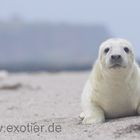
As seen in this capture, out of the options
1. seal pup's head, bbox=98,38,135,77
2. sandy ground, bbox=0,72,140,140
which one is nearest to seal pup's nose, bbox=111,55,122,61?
seal pup's head, bbox=98,38,135,77

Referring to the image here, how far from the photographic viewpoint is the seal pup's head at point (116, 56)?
5820 mm

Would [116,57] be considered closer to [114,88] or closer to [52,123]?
[114,88]

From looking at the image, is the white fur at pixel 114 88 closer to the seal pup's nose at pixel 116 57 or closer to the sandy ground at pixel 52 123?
the seal pup's nose at pixel 116 57

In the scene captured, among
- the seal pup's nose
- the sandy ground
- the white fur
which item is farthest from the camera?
the white fur

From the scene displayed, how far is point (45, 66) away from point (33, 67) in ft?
3.27

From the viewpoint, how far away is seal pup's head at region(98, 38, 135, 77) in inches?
229

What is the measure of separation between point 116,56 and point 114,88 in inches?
14.3

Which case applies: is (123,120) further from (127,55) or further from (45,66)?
(45,66)

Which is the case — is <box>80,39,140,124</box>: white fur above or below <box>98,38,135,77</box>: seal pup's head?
below

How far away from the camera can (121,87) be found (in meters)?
6.02

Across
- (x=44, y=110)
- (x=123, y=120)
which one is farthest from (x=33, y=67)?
(x=123, y=120)

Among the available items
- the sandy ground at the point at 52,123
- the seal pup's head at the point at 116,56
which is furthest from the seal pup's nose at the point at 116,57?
the sandy ground at the point at 52,123

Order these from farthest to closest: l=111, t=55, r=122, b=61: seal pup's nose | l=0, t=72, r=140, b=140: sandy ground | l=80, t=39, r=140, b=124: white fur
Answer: l=80, t=39, r=140, b=124: white fur, l=111, t=55, r=122, b=61: seal pup's nose, l=0, t=72, r=140, b=140: sandy ground

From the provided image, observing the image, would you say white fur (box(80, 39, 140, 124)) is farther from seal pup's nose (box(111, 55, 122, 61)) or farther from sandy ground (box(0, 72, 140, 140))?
sandy ground (box(0, 72, 140, 140))
